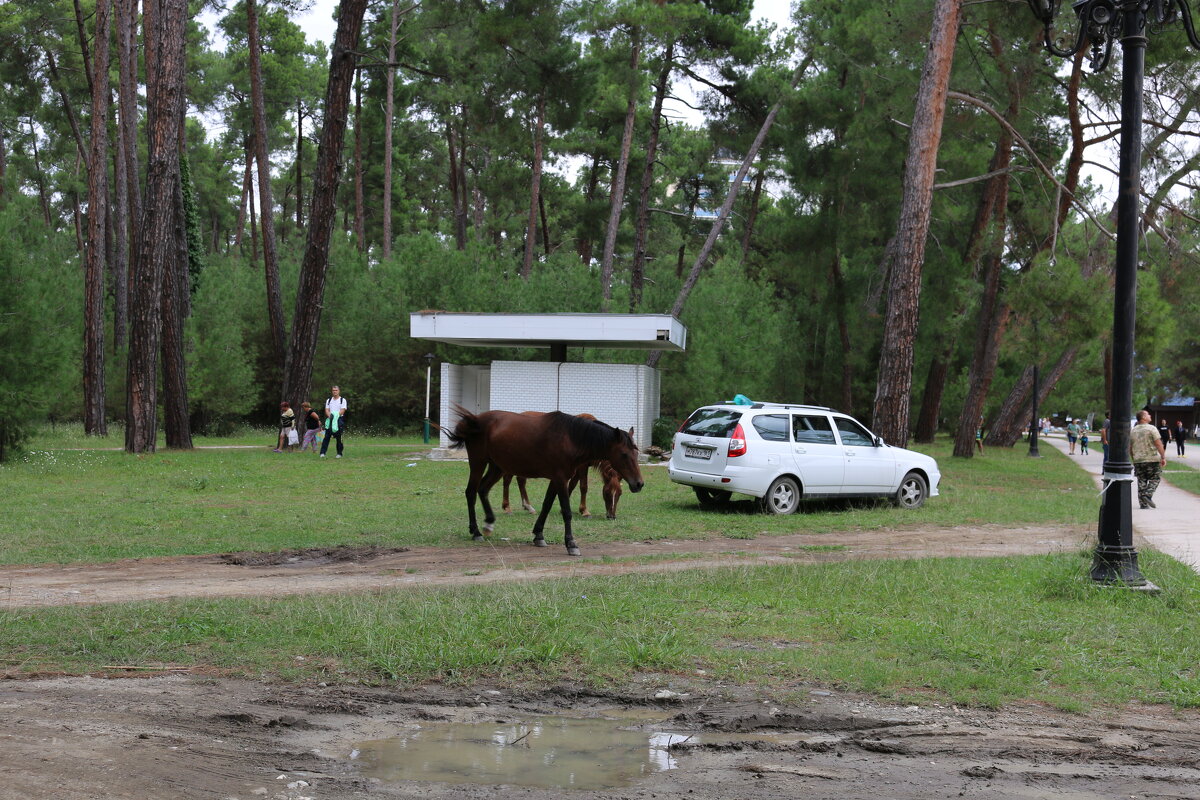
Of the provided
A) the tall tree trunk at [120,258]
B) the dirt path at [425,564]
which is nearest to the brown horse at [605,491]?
the dirt path at [425,564]

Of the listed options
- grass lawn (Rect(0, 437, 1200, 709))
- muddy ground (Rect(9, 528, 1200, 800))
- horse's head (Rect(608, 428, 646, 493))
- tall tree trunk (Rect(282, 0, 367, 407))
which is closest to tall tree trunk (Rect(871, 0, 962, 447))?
grass lawn (Rect(0, 437, 1200, 709))

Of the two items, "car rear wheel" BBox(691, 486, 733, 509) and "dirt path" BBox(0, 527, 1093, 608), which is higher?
"car rear wheel" BBox(691, 486, 733, 509)

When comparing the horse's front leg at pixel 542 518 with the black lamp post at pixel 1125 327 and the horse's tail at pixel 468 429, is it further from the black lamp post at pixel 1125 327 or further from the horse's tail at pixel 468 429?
the black lamp post at pixel 1125 327

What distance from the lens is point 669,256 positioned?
53656mm

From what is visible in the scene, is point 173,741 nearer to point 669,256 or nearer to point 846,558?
point 846,558

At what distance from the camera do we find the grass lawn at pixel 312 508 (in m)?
11.9

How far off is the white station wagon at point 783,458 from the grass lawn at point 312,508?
15.7 inches

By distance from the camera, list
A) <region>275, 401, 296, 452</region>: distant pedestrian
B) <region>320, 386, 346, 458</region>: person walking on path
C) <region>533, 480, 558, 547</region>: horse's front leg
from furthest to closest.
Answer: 1. <region>275, 401, 296, 452</region>: distant pedestrian
2. <region>320, 386, 346, 458</region>: person walking on path
3. <region>533, 480, 558, 547</region>: horse's front leg

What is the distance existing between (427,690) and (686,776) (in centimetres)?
186

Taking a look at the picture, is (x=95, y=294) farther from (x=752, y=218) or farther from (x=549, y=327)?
(x=752, y=218)

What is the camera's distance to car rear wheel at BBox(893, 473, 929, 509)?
1702 centimetres

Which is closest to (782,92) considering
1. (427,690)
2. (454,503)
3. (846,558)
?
(454,503)

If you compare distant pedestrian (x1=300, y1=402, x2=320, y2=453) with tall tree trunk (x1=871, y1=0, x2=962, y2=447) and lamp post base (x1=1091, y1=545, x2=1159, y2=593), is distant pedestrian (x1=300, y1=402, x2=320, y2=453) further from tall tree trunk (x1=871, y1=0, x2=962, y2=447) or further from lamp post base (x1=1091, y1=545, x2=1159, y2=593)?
lamp post base (x1=1091, y1=545, x2=1159, y2=593)

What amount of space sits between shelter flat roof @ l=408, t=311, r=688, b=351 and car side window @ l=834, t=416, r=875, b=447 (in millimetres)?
9351
